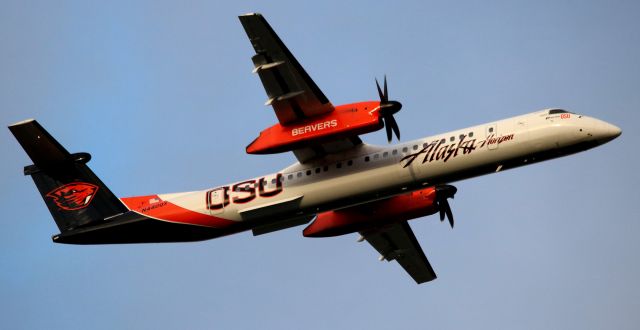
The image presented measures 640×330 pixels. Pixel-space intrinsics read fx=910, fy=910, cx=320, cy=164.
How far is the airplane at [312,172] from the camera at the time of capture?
28172 millimetres

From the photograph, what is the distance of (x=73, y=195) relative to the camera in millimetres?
32062

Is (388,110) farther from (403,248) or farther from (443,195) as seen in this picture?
(403,248)

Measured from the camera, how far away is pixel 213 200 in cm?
3119

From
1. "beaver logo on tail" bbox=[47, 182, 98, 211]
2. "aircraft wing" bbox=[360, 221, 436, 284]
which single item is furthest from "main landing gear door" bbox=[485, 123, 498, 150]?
"beaver logo on tail" bbox=[47, 182, 98, 211]

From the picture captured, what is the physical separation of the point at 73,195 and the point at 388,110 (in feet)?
38.9

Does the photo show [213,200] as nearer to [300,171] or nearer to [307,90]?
[300,171]

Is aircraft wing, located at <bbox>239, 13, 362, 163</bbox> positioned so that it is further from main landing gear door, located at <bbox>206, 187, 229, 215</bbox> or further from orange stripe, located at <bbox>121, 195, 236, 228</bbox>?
orange stripe, located at <bbox>121, 195, 236, 228</bbox>

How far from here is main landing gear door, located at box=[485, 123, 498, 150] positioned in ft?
93.6

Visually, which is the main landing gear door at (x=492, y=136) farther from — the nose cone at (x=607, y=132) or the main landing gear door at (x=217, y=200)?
the main landing gear door at (x=217, y=200)

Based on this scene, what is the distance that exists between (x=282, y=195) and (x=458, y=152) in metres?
5.97

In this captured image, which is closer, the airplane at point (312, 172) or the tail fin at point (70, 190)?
the airplane at point (312, 172)

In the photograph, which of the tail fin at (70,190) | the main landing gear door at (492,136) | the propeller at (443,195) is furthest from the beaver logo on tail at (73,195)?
the main landing gear door at (492,136)

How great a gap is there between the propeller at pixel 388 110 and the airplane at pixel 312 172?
0.11 ft

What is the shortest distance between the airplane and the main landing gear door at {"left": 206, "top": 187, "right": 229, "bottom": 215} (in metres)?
0.04
